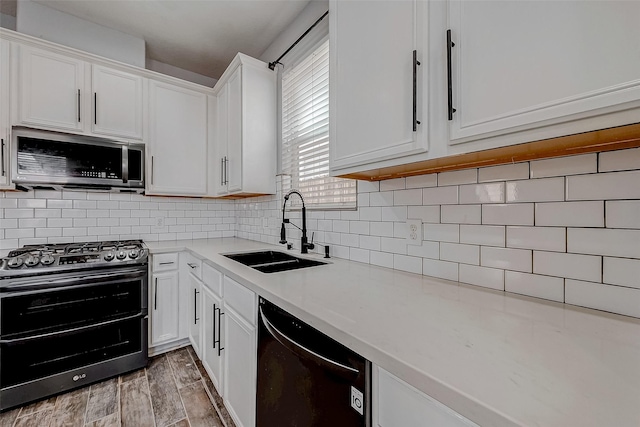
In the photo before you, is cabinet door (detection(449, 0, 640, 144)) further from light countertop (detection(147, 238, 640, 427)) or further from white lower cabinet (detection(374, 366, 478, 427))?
white lower cabinet (detection(374, 366, 478, 427))

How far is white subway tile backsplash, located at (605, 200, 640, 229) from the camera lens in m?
0.76

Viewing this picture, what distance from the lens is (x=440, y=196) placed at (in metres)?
1.21

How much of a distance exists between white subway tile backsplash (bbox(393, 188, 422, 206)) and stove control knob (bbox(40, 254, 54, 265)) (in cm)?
215

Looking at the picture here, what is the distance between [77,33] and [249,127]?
1.58 meters

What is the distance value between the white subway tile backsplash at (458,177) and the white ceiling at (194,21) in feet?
5.81

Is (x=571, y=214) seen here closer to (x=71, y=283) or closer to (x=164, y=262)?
(x=164, y=262)

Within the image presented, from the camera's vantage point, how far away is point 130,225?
8.53 ft

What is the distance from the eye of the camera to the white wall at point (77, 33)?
209 cm

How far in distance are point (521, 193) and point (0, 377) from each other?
289cm


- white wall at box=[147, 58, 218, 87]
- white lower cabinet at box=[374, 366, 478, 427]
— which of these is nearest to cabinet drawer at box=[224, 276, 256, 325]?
white lower cabinet at box=[374, 366, 478, 427]

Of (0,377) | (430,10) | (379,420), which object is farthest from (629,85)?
(0,377)

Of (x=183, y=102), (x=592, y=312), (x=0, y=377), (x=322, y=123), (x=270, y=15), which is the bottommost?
(x=0, y=377)

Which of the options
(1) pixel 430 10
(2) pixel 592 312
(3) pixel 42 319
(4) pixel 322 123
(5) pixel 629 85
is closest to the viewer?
(5) pixel 629 85

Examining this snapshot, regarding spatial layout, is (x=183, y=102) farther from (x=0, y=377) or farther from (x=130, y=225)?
(x=0, y=377)
